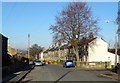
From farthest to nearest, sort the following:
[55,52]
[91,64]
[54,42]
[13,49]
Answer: [55,52] → [13,49] → [54,42] → [91,64]

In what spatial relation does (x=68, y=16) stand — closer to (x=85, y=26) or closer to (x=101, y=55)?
(x=85, y=26)

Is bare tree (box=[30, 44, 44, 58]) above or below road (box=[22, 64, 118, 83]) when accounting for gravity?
above

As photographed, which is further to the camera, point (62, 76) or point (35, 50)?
point (35, 50)

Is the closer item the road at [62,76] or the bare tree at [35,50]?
the road at [62,76]

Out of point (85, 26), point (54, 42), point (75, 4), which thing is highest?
point (75, 4)

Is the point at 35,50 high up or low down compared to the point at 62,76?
up

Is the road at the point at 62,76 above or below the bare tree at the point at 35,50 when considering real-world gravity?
below

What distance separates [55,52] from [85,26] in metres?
60.0

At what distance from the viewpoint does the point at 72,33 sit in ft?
157

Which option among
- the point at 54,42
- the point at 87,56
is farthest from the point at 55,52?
the point at 54,42

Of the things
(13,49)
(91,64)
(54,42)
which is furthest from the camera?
(13,49)

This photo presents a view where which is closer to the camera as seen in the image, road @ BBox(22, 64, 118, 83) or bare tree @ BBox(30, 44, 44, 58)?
road @ BBox(22, 64, 118, 83)

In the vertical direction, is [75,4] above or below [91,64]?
above

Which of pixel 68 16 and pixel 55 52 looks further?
pixel 55 52
